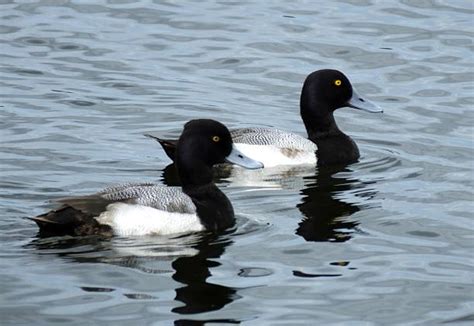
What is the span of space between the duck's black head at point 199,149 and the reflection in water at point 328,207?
95 cm

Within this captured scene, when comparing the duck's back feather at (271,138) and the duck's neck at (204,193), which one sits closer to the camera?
the duck's neck at (204,193)

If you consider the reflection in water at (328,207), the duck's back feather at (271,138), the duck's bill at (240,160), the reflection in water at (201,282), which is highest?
the duck's bill at (240,160)

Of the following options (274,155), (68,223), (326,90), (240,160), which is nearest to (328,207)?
(240,160)

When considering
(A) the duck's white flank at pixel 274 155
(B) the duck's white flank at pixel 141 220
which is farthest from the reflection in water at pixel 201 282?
(A) the duck's white flank at pixel 274 155

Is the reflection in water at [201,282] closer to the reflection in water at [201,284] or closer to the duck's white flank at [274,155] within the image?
the reflection in water at [201,284]

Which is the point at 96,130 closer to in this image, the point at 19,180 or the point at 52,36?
the point at 19,180

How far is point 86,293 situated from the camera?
10703 millimetres

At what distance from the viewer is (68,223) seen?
11.9m

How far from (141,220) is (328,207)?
2167 mm

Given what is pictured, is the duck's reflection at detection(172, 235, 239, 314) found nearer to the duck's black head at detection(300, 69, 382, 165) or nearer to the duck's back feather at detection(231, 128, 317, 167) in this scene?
the duck's back feather at detection(231, 128, 317, 167)

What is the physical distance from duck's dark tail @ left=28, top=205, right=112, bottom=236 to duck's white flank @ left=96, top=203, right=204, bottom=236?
77mm

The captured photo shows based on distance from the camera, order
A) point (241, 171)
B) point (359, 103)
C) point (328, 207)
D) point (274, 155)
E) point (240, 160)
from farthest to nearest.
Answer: point (359, 103) → point (274, 155) → point (241, 171) → point (328, 207) → point (240, 160)

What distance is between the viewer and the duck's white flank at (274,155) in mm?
15453

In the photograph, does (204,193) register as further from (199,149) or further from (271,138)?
(271,138)
